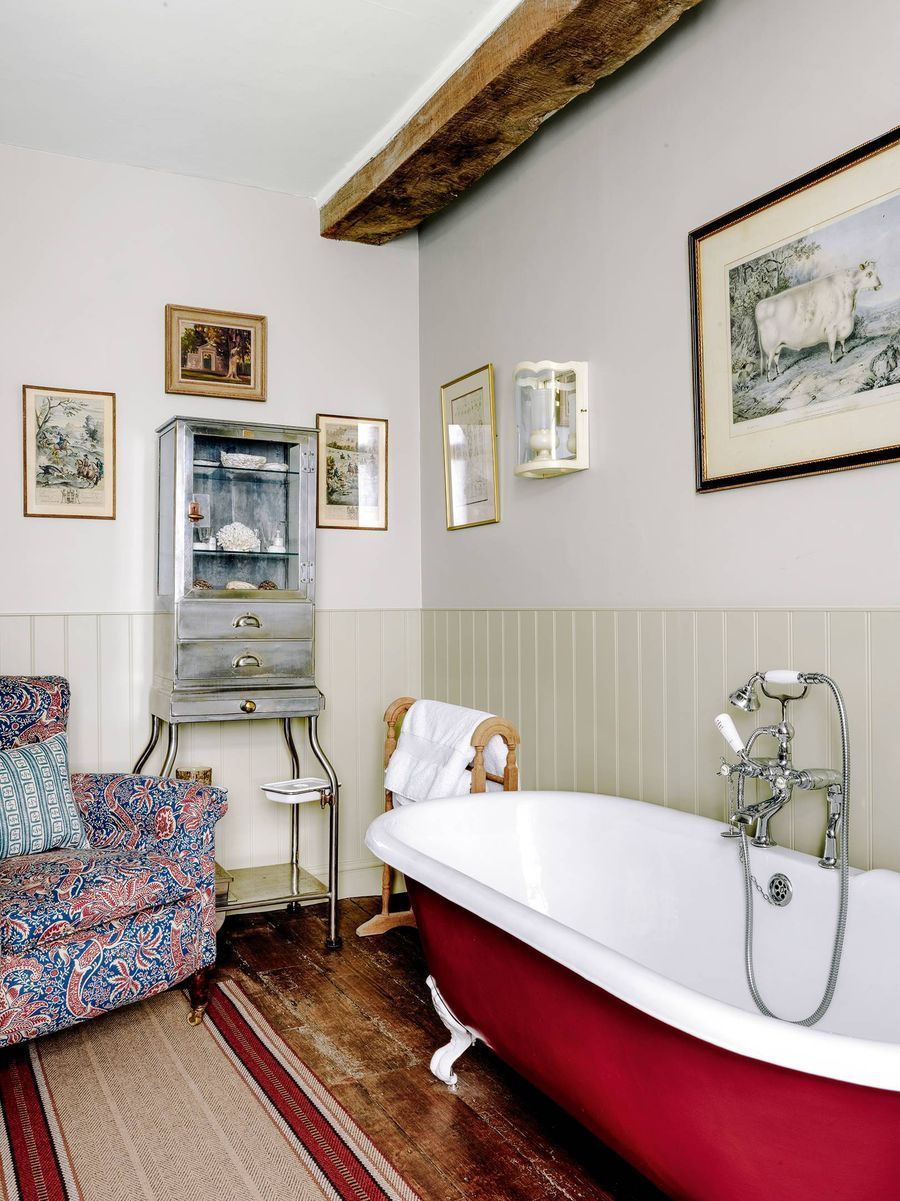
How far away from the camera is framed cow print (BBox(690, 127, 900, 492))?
208cm

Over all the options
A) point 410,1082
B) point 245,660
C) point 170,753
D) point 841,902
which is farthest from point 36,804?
point 841,902

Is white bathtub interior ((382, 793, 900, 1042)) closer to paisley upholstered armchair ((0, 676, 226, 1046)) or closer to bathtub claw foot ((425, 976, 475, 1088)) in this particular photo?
bathtub claw foot ((425, 976, 475, 1088))

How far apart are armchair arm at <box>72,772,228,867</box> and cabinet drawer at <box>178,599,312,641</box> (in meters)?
0.60

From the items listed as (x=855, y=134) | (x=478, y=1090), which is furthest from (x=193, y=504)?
(x=855, y=134)

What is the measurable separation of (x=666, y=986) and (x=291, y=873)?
2.58 meters

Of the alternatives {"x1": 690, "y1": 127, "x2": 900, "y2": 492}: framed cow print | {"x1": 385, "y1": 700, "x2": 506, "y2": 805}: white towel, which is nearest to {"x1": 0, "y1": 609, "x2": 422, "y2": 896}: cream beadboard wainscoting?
{"x1": 385, "y1": 700, "x2": 506, "y2": 805}: white towel

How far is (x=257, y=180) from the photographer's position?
3.84 meters

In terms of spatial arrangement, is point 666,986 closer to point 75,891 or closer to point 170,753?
point 75,891

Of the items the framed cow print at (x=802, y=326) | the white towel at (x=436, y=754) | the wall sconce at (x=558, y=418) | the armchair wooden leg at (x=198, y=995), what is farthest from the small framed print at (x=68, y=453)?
the framed cow print at (x=802, y=326)

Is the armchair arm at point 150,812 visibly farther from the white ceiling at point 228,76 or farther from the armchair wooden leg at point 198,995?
the white ceiling at point 228,76

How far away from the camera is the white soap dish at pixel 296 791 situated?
335cm

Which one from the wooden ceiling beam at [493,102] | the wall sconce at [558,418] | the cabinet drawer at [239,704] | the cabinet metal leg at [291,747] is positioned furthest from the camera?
the cabinet metal leg at [291,747]

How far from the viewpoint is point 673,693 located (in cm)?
270

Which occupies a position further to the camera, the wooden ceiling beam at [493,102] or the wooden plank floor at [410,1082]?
the wooden ceiling beam at [493,102]
